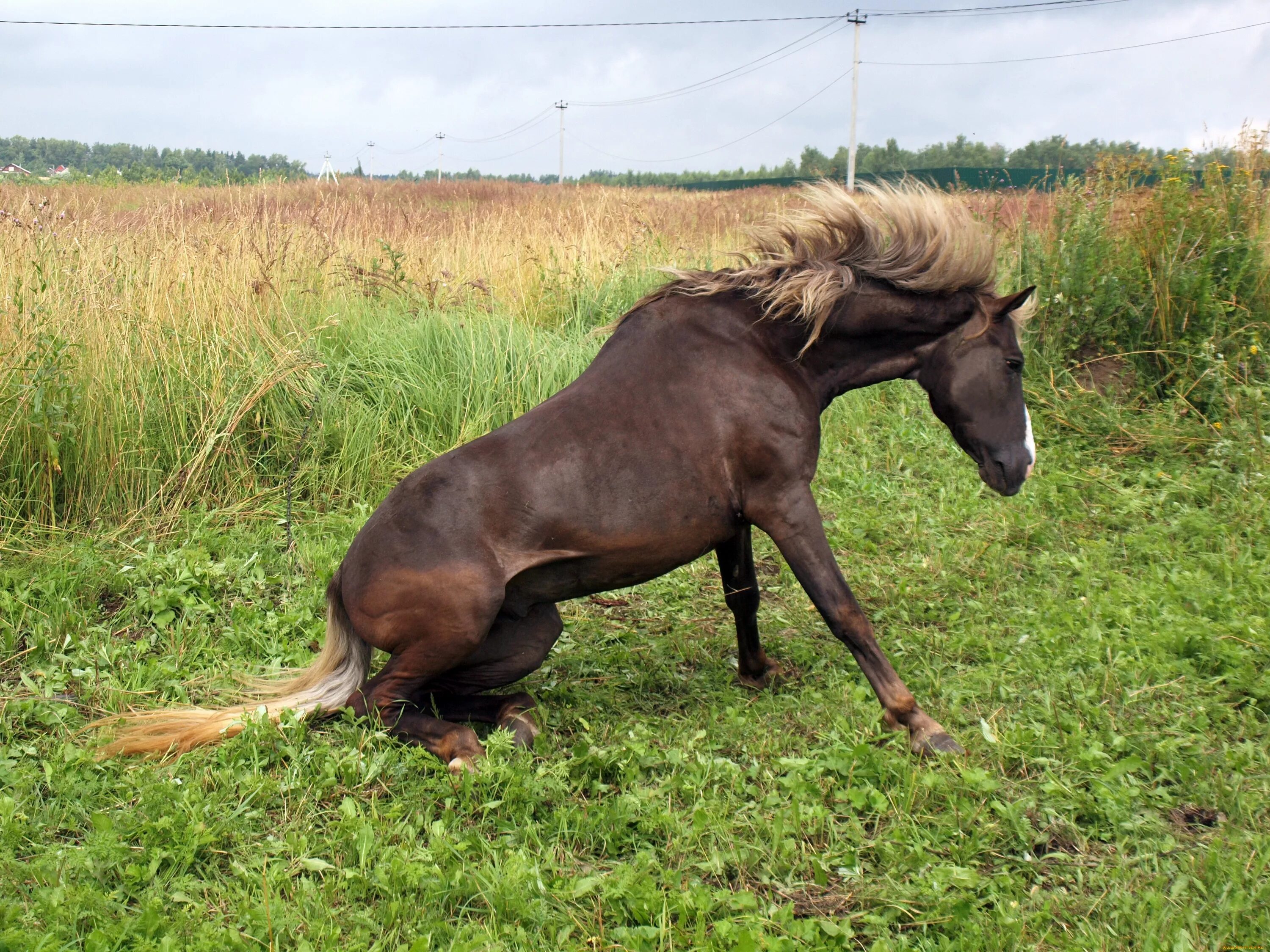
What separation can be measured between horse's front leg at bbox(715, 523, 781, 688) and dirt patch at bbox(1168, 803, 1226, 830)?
58.6 inches

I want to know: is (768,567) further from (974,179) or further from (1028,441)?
(974,179)

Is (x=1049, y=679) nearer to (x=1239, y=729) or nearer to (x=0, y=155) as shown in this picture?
(x=1239, y=729)

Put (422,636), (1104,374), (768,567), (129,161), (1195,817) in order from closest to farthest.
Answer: (1195,817) → (422,636) → (768,567) → (1104,374) → (129,161)

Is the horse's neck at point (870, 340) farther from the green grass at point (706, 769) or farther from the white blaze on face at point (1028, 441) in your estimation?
the green grass at point (706, 769)

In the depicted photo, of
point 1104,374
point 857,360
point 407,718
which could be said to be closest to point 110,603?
point 407,718

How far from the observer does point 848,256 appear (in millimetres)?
3365

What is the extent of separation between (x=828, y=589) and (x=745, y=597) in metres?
0.53

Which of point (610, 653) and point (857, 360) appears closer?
point (857, 360)

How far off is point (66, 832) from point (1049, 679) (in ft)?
10.9

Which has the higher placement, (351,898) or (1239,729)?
(1239,729)

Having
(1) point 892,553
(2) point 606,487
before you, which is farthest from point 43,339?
(1) point 892,553

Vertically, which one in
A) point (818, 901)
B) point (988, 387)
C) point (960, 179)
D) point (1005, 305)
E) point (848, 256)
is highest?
point (960, 179)

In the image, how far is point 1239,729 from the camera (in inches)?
123

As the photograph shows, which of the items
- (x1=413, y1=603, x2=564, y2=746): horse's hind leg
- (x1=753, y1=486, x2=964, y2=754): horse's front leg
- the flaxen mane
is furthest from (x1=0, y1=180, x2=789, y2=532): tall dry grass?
(x1=413, y1=603, x2=564, y2=746): horse's hind leg
